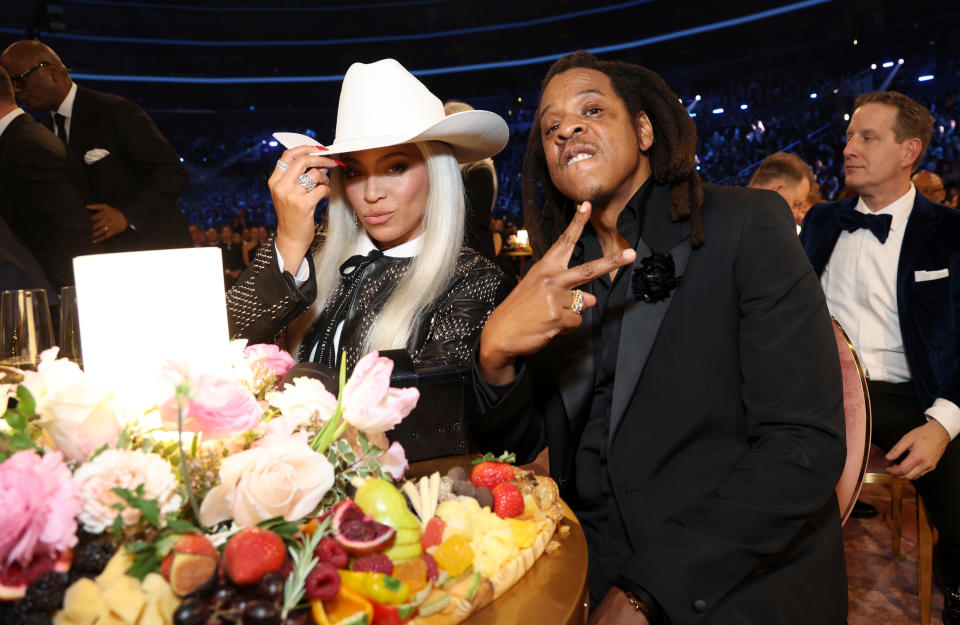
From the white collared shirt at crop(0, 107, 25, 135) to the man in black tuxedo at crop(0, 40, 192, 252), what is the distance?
1.45 feet

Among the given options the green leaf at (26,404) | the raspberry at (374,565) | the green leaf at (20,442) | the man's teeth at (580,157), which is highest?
the man's teeth at (580,157)

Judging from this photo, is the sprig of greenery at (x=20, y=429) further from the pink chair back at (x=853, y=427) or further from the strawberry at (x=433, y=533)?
the pink chair back at (x=853, y=427)

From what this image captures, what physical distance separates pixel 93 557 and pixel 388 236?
1.38m

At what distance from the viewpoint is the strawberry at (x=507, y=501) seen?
101cm

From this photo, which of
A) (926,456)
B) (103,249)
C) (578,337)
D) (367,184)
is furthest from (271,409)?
(103,249)

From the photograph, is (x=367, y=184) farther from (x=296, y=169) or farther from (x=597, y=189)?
(x=597, y=189)

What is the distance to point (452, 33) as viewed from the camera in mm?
19438

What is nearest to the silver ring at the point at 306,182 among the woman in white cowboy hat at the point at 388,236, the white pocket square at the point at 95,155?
the woman in white cowboy hat at the point at 388,236

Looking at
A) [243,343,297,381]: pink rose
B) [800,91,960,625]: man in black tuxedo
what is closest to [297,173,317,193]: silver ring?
[243,343,297,381]: pink rose

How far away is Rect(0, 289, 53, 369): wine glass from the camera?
1674 mm

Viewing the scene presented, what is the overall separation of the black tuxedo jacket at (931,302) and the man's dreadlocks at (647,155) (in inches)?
58.4

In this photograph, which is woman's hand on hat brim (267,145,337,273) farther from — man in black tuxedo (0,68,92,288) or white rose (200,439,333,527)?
man in black tuxedo (0,68,92,288)

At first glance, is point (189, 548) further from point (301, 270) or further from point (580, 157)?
point (301, 270)

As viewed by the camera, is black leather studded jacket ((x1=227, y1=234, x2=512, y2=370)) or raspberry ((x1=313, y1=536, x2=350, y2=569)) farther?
black leather studded jacket ((x1=227, y1=234, x2=512, y2=370))
